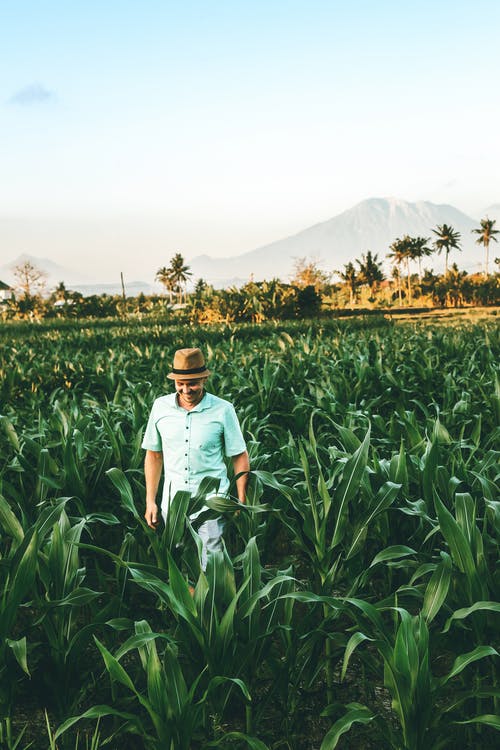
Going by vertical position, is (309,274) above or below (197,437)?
above

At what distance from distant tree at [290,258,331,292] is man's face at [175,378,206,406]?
72.6 meters

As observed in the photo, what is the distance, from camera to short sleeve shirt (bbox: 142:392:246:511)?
314 centimetres

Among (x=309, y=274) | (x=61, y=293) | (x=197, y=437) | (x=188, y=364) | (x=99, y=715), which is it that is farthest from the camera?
(x=309, y=274)

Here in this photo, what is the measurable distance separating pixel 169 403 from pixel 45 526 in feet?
3.07

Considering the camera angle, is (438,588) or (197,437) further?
(197,437)

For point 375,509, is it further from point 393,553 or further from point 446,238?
point 446,238

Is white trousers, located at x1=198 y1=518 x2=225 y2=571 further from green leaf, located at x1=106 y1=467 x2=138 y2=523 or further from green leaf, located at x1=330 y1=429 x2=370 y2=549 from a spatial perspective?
green leaf, located at x1=330 y1=429 x2=370 y2=549

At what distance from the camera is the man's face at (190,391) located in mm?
3064

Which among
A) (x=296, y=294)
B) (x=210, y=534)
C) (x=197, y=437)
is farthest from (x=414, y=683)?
(x=296, y=294)

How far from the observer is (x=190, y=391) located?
308cm

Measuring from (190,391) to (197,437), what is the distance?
0.82 ft

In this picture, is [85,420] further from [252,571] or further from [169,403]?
[252,571]

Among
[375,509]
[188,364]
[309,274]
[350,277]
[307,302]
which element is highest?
[309,274]

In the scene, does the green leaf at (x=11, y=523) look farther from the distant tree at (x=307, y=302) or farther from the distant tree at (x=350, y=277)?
the distant tree at (x=350, y=277)
